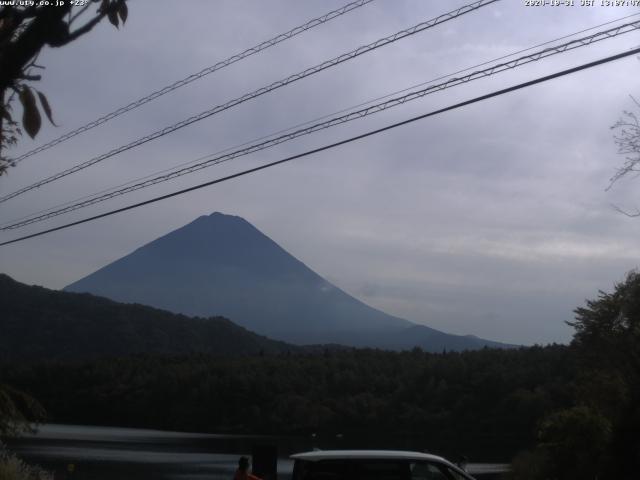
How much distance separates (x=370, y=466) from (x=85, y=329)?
92.4 meters

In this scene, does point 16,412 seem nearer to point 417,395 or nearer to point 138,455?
point 138,455

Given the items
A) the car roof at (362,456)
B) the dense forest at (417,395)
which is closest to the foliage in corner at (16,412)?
the car roof at (362,456)

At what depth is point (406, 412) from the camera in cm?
6819

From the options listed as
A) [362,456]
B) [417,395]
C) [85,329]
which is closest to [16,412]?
[362,456]

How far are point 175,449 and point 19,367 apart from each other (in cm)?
2508

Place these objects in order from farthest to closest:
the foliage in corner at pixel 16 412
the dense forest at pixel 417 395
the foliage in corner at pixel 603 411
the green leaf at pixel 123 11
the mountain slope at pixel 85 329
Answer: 1. the mountain slope at pixel 85 329
2. the dense forest at pixel 417 395
3. the foliage in corner at pixel 603 411
4. the foliage in corner at pixel 16 412
5. the green leaf at pixel 123 11

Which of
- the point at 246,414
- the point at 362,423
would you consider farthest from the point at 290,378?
the point at 362,423

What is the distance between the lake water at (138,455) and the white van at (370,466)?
15.2 metres

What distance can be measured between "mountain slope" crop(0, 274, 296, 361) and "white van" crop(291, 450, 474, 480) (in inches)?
2955

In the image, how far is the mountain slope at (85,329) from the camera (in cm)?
9200

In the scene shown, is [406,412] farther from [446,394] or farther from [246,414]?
[246,414]

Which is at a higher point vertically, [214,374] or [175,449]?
[214,374]

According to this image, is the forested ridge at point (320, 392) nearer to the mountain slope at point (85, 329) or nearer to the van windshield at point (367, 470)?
the mountain slope at point (85, 329)

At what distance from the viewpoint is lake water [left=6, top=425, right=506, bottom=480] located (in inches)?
1350
